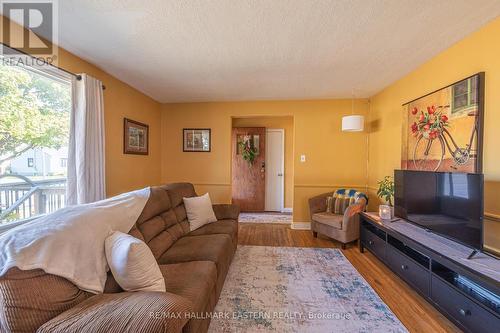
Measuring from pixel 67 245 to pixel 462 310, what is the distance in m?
2.47

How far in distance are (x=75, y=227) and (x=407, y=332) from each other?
7.58ft

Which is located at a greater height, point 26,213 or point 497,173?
point 497,173

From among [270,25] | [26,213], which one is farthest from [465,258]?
[26,213]

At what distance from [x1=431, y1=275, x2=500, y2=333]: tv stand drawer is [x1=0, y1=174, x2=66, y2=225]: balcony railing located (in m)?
3.40

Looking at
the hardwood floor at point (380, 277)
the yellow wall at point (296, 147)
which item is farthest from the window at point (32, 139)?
the hardwood floor at point (380, 277)

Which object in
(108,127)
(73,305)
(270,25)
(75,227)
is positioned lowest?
(73,305)

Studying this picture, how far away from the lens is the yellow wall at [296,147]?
3.87 m

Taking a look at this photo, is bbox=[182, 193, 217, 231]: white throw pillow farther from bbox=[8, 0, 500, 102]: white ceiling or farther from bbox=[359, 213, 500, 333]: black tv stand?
bbox=[359, 213, 500, 333]: black tv stand

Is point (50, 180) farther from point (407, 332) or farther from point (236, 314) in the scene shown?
point (407, 332)

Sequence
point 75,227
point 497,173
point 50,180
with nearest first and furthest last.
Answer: point 75,227 < point 497,173 < point 50,180

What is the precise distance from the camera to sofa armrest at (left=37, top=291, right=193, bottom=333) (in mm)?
936

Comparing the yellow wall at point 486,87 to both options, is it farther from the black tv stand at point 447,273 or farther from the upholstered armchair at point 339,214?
the upholstered armchair at point 339,214

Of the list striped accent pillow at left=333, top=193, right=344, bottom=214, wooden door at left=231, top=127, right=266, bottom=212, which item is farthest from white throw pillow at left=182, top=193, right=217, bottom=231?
wooden door at left=231, top=127, right=266, bottom=212

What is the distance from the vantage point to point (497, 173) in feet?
5.50
